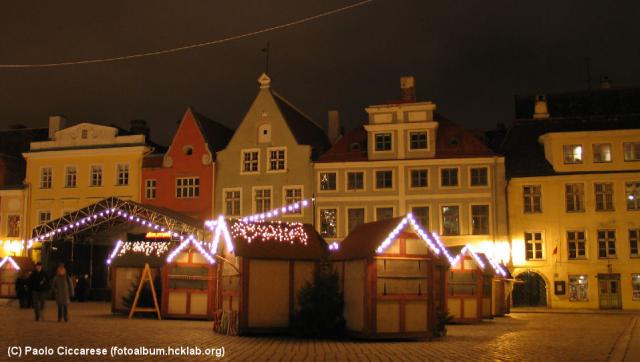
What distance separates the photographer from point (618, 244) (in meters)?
42.9

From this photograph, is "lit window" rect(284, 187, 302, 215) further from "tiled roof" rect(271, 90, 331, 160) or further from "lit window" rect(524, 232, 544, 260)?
"lit window" rect(524, 232, 544, 260)

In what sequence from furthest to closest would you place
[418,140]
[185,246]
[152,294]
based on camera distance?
[418,140] → [152,294] → [185,246]

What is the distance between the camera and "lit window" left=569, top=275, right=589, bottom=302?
42.9 meters

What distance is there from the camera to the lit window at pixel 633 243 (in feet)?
140

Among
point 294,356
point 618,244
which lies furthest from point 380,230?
point 618,244

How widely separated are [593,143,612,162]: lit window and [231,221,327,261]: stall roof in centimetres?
2645

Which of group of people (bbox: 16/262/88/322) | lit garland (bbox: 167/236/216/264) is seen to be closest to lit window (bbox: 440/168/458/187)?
lit garland (bbox: 167/236/216/264)

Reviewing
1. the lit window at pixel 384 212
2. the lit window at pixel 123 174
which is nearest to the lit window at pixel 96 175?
the lit window at pixel 123 174

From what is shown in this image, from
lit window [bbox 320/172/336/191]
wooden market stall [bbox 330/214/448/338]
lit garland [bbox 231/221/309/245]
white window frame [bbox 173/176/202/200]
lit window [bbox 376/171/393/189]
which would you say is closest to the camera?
wooden market stall [bbox 330/214/448/338]

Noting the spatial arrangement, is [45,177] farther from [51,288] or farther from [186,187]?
[51,288]

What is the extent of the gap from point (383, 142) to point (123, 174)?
1737cm

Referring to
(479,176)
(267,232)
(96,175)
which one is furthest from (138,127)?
(267,232)

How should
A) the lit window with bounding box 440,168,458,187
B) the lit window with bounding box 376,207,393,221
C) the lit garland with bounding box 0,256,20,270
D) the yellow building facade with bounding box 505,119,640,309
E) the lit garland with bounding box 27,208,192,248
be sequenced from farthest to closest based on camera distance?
the lit window with bounding box 376,207,393,221
the lit window with bounding box 440,168,458,187
the yellow building facade with bounding box 505,119,640,309
the lit garland with bounding box 0,256,20,270
the lit garland with bounding box 27,208,192,248

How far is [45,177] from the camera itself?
52062 millimetres
